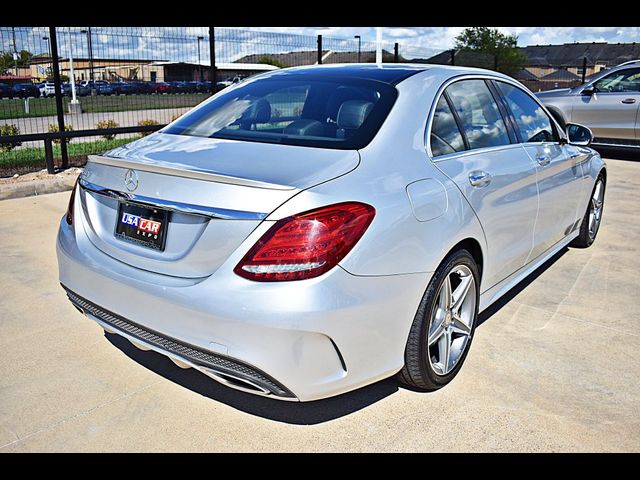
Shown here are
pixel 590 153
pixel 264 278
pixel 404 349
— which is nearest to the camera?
pixel 264 278

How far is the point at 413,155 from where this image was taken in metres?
2.83

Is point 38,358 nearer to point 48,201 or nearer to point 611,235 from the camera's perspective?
point 48,201

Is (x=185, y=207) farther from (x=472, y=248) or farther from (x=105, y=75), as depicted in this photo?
(x=105, y=75)

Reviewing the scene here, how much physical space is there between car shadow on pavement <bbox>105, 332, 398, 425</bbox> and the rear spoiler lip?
1136mm

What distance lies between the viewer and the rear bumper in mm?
2293

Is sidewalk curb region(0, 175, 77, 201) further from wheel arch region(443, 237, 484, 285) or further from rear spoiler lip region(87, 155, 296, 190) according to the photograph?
wheel arch region(443, 237, 484, 285)

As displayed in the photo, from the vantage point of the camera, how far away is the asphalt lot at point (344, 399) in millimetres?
2664

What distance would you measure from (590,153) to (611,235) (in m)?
1.36

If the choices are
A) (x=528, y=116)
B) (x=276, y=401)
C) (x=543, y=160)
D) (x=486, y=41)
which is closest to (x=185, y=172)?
(x=276, y=401)

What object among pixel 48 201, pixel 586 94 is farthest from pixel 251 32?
pixel 586 94

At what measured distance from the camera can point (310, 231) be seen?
2.30 metres

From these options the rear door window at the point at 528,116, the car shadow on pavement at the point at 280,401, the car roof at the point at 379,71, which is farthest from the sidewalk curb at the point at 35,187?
the rear door window at the point at 528,116

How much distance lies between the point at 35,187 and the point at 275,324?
19.9 feet

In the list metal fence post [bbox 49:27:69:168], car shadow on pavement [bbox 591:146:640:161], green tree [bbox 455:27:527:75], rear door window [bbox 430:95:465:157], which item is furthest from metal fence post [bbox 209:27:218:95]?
green tree [bbox 455:27:527:75]
